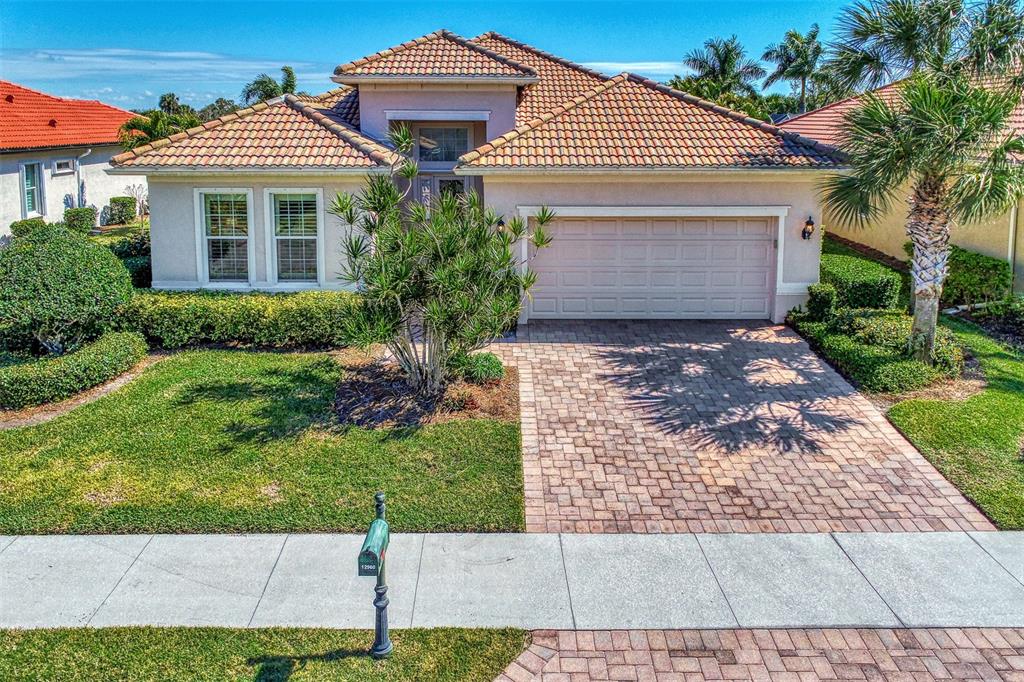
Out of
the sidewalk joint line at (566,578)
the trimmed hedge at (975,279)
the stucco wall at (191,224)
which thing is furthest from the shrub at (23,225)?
the trimmed hedge at (975,279)

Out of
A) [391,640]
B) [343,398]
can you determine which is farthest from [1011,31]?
[391,640]

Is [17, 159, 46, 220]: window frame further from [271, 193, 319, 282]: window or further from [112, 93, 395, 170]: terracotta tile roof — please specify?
[271, 193, 319, 282]: window

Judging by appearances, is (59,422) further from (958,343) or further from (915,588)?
(958,343)

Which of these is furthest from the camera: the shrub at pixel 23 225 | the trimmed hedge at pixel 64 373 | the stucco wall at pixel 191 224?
the shrub at pixel 23 225

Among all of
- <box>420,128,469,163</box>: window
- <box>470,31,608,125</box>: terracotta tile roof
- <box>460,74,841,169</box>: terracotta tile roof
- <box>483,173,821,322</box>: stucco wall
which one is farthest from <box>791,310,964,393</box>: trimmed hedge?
<box>420,128,469,163</box>: window

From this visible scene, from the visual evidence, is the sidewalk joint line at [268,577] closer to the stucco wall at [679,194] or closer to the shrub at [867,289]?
the stucco wall at [679,194]

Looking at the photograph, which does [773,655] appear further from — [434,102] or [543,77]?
[543,77]
